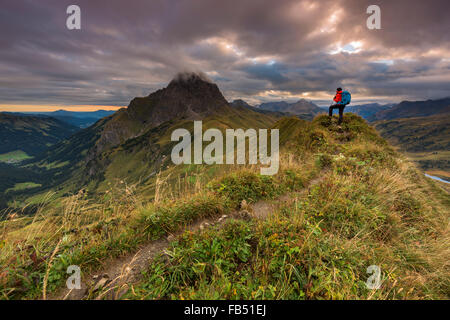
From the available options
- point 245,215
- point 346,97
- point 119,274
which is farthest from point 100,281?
point 346,97

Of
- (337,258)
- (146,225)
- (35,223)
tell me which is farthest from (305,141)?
(35,223)

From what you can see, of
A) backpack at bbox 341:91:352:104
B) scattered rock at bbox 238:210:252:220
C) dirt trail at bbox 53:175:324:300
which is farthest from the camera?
backpack at bbox 341:91:352:104

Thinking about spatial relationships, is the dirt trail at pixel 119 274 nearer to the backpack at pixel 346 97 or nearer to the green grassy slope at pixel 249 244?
the green grassy slope at pixel 249 244

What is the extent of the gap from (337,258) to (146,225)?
427 cm

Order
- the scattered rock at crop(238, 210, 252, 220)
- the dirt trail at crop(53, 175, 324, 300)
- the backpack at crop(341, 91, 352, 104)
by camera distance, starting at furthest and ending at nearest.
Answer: the backpack at crop(341, 91, 352, 104) → the scattered rock at crop(238, 210, 252, 220) → the dirt trail at crop(53, 175, 324, 300)

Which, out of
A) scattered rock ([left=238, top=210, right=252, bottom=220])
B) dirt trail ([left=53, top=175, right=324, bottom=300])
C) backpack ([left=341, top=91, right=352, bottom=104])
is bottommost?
dirt trail ([left=53, top=175, right=324, bottom=300])

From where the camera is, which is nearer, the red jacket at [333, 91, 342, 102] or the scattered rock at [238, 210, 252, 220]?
the scattered rock at [238, 210, 252, 220]

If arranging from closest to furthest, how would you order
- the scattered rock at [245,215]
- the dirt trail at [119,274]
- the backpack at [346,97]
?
the dirt trail at [119,274], the scattered rock at [245,215], the backpack at [346,97]

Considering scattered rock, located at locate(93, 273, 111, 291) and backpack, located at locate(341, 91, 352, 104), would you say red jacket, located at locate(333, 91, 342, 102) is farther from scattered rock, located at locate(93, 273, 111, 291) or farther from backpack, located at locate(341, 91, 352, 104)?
scattered rock, located at locate(93, 273, 111, 291)

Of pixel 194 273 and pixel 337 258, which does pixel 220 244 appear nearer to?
pixel 194 273

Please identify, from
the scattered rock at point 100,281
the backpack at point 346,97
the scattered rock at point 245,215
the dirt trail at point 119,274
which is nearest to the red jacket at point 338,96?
the backpack at point 346,97

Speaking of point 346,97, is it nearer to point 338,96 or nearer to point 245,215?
point 338,96

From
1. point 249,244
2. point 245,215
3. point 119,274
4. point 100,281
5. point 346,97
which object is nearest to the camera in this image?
point 100,281

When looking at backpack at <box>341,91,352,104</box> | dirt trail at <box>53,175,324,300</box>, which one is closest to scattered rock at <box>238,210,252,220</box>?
dirt trail at <box>53,175,324,300</box>
